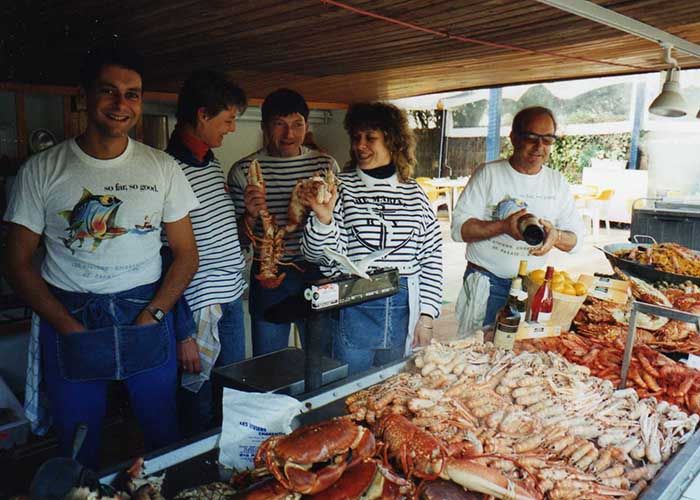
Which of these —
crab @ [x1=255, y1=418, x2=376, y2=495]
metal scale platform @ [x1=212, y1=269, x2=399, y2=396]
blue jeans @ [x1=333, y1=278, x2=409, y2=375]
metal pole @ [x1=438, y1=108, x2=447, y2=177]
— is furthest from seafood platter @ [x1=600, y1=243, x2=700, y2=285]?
metal pole @ [x1=438, y1=108, x2=447, y2=177]

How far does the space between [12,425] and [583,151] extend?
16.2 m

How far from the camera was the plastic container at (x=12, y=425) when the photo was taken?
3.60 meters

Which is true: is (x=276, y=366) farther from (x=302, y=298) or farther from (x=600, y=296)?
(x=600, y=296)

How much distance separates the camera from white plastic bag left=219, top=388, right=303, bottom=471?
1612mm

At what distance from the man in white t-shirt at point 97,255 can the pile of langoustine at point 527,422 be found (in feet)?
3.68

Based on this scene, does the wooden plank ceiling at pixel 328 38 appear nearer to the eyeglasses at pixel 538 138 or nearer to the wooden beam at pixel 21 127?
the wooden beam at pixel 21 127

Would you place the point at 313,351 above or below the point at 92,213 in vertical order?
below

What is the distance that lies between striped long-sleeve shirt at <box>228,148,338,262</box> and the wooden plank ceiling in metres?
0.87

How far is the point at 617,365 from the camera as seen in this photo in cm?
251

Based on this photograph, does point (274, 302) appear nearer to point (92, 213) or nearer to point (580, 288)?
point (92, 213)

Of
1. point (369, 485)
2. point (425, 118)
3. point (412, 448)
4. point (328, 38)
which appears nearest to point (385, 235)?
point (412, 448)

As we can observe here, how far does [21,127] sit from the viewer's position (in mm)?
5145

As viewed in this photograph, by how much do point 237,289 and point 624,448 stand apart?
82.6 inches

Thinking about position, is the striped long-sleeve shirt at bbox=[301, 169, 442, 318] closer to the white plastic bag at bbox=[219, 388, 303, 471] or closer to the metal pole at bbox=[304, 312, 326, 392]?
the metal pole at bbox=[304, 312, 326, 392]
